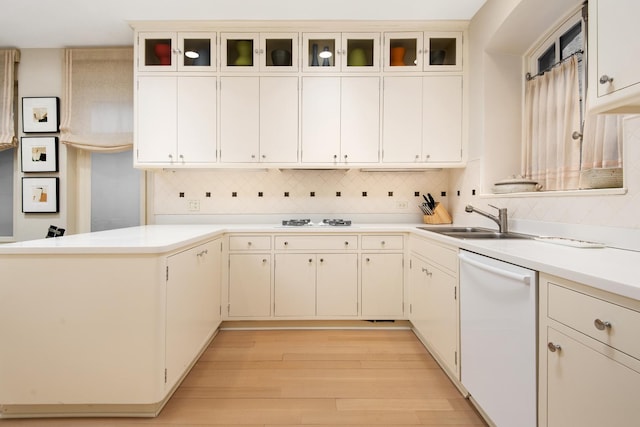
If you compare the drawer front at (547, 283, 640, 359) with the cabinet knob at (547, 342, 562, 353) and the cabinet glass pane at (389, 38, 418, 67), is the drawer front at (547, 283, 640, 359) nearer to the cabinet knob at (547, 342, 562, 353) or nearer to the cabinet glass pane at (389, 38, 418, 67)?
the cabinet knob at (547, 342, 562, 353)

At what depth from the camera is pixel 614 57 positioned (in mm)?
1131

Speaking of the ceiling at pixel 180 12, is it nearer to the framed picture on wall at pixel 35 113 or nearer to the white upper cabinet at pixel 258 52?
the white upper cabinet at pixel 258 52

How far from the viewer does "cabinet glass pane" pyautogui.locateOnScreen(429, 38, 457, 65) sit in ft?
9.52

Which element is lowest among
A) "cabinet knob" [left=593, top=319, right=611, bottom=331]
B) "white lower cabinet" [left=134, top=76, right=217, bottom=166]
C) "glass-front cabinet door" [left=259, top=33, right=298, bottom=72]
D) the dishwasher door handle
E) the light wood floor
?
the light wood floor

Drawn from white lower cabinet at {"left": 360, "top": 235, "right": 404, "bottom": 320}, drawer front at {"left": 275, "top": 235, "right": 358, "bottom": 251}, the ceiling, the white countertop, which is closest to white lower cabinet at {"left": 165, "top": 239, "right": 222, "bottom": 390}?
the white countertop

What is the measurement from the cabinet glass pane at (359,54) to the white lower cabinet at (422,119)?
25 cm

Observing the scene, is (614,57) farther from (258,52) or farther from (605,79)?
(258,52)

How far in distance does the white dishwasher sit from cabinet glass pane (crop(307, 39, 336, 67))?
6.81 ft

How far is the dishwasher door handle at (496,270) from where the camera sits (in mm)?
1196

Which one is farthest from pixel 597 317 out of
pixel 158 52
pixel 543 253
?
pixel 158 52

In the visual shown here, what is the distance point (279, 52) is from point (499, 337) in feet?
8.93

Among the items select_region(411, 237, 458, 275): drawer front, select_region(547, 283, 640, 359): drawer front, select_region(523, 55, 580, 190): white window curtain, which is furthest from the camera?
select_region(523, 55, 580, 190): white window curtain

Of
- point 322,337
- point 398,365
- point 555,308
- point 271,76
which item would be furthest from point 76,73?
point 555,308

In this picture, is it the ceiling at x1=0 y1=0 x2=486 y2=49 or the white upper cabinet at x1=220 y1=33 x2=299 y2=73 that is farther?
the white upper cabinet at x1=220 y1=33 x2=299 y2=73
